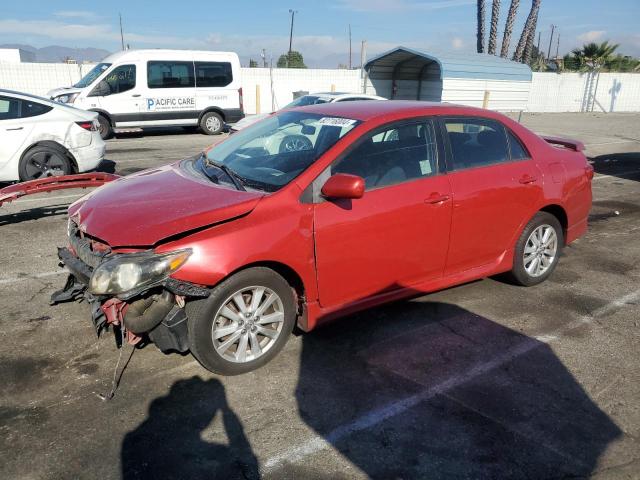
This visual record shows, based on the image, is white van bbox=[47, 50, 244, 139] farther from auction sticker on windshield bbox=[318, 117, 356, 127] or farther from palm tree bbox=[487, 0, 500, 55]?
palm tree bbox=[487, 0, 500, 55]

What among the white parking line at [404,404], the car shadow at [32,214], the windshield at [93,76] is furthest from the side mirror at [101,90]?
the white parking line at [404,404]

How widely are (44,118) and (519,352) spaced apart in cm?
776

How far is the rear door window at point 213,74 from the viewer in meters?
16.1

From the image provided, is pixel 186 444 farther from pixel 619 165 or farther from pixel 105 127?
pixel 105 127

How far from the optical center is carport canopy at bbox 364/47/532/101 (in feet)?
72.2

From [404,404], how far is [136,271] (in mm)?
1738

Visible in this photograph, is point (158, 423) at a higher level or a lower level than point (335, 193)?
lower

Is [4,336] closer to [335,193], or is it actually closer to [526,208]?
[335,193]

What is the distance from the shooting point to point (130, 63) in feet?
49.5

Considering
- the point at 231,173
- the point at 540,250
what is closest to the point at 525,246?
the point at 540,250

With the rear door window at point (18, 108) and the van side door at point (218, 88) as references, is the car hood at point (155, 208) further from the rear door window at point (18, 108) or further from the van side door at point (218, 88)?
the van side door at point (218, 88)

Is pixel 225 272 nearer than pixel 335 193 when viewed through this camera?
Yes

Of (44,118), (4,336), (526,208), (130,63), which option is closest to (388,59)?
(130,63)

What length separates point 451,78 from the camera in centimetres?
2206
